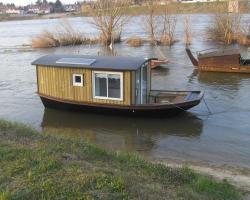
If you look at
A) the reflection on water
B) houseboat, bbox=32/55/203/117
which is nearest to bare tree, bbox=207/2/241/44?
houseboat, bbox=32/55/203/117

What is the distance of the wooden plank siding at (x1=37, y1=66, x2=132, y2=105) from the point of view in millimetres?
17312

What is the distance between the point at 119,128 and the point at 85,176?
365 inches

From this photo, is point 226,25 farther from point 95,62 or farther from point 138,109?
point 138,109

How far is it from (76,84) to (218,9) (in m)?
29.0

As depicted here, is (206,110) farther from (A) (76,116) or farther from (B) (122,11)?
(B) (122,11)

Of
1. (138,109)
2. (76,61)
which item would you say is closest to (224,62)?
(138,109)

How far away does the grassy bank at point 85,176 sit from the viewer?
687 centimetres

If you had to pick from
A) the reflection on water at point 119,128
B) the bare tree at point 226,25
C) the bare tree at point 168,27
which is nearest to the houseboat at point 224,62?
the reflection on water at point 119,128

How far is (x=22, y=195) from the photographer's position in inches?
263

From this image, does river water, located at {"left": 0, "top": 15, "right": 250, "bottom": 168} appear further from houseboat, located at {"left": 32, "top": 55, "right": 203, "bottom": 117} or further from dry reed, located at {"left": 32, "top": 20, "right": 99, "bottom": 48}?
dry reed, located at {"left": 32, "top": 20, "right": 99, "bottom": 48}

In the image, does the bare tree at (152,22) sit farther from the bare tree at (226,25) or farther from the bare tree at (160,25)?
the bare tree at (226,25)

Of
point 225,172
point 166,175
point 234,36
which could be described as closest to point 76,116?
point 225,172

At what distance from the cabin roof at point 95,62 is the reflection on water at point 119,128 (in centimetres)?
219

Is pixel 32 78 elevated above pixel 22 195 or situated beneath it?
situated beneath
